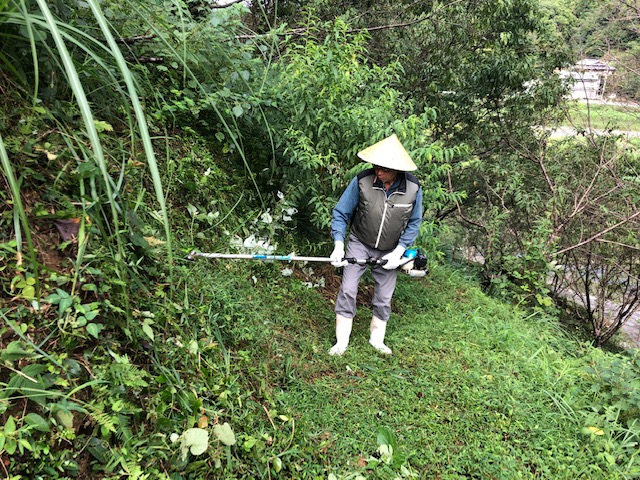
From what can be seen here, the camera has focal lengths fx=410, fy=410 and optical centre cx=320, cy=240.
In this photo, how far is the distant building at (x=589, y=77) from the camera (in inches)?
264

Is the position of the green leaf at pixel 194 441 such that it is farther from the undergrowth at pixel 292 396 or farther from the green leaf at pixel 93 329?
the green leaf at pixel 93 329

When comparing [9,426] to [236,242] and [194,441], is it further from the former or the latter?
[236,242]

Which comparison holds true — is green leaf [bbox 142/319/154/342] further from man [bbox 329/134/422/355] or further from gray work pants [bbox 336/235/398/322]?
gray work pants [bbox 336/235/398/322]

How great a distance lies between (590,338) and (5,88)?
7.57m

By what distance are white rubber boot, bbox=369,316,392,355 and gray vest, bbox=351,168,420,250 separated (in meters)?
0.69

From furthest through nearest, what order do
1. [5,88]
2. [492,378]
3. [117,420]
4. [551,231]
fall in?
1. [551,231]
2. [492,378]
3. [5,88]
4. [117,420]

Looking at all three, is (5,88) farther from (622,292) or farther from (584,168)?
(622,292)

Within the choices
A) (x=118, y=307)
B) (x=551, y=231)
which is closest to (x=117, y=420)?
(x=118, y=307)

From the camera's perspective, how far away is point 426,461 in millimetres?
2463

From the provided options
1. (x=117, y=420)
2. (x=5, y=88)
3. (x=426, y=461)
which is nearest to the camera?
(x=117, y=420)

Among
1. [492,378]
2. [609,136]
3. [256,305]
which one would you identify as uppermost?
[609,136]

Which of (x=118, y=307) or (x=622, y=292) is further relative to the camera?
(x=622, y=292)

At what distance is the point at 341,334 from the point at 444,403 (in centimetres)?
90

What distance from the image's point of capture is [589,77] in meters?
7.04
